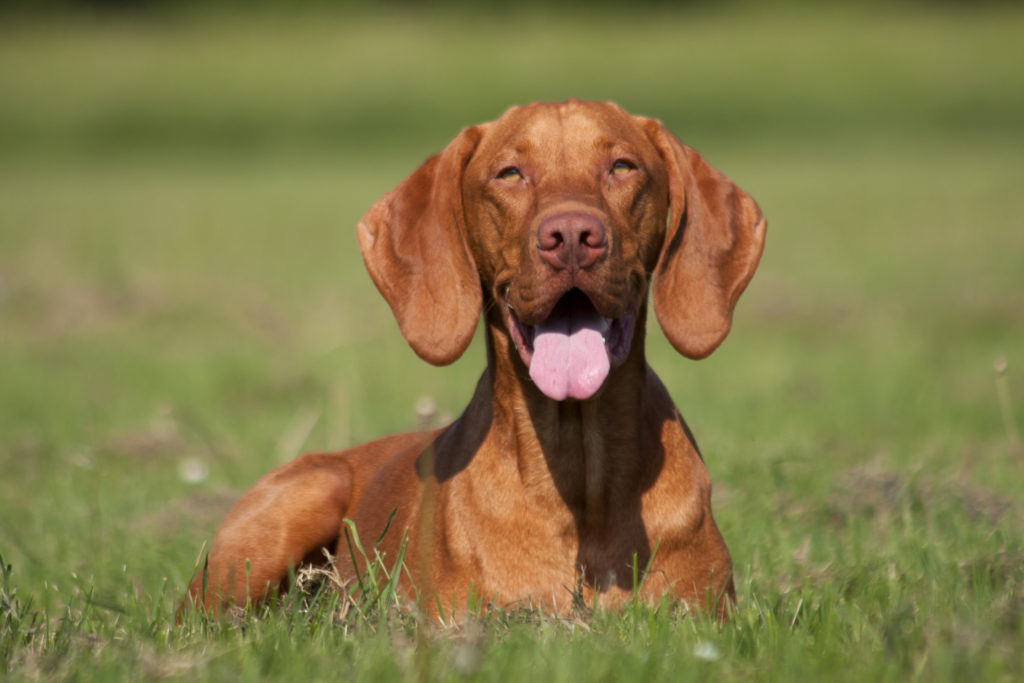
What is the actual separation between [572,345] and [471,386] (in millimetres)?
5090

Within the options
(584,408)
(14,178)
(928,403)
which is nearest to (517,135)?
(584,408)

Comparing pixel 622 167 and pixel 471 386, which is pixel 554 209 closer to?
pixel 622 167

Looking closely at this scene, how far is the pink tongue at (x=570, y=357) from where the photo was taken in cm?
328

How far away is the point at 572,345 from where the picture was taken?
3.36 metres

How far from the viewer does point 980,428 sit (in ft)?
21.3

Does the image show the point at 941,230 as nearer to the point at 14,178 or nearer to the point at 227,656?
the point at 227,656

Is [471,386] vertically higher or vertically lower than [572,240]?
lower

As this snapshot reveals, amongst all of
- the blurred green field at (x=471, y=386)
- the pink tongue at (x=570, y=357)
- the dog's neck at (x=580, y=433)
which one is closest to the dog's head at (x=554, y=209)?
the pink tongue at (x=570, y=357)

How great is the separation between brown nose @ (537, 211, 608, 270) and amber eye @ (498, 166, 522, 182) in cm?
44

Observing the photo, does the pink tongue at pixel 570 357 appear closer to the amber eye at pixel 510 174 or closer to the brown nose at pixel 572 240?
the brown nose at pixel 572 240

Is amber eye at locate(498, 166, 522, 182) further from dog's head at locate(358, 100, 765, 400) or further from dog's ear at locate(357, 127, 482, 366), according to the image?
dog's ear at locate(357, 127, 482, 366)

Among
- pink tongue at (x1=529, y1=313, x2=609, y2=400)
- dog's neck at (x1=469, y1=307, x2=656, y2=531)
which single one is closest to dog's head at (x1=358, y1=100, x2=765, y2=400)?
pink tongue at (x1=529, y1=313, x2=609, y2=400)

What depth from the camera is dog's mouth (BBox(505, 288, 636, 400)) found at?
3.29 metres

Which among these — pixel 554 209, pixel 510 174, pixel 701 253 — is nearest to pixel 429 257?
pixel 510 174
